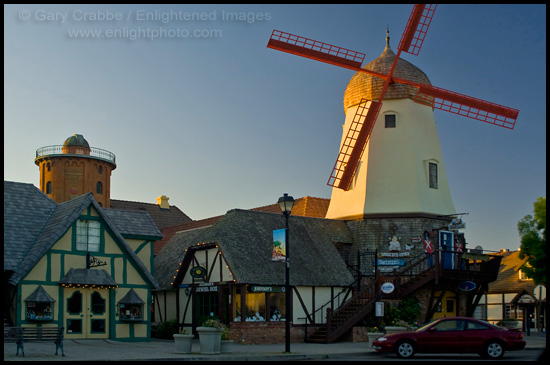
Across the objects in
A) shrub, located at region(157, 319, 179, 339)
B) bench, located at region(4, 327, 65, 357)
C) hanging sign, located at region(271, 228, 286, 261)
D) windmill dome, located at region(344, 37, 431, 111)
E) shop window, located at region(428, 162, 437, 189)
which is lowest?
shrub, located at region(157, 319, 179, 339)

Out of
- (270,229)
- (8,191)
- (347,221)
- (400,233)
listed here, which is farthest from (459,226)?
(8,191)

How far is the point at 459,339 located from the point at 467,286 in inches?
537

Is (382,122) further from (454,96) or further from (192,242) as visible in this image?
(192,242)

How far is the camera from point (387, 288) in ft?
110

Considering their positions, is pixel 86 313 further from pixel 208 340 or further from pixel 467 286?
pixel 467 286

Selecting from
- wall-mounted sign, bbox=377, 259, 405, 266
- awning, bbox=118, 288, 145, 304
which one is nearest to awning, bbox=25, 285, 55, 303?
awning, bbox=118, 288, 145, 304

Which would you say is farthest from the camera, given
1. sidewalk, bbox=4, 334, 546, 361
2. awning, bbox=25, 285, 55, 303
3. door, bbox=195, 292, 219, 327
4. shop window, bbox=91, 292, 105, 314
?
door, bbox=195, 292, 219, 327

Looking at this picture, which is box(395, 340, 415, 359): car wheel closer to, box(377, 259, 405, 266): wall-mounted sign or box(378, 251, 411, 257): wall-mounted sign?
box(377, 259, 405, 266): wall-mounted sign

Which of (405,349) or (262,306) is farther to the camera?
(262,306)

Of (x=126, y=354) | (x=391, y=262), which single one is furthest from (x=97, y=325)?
Result: (x=391, y=262)

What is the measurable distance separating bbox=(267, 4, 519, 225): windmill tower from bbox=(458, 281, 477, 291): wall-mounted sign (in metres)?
4.71

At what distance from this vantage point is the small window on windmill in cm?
4045

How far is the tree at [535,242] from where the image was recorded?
1565 inches

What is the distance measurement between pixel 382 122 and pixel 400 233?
20.9ft
